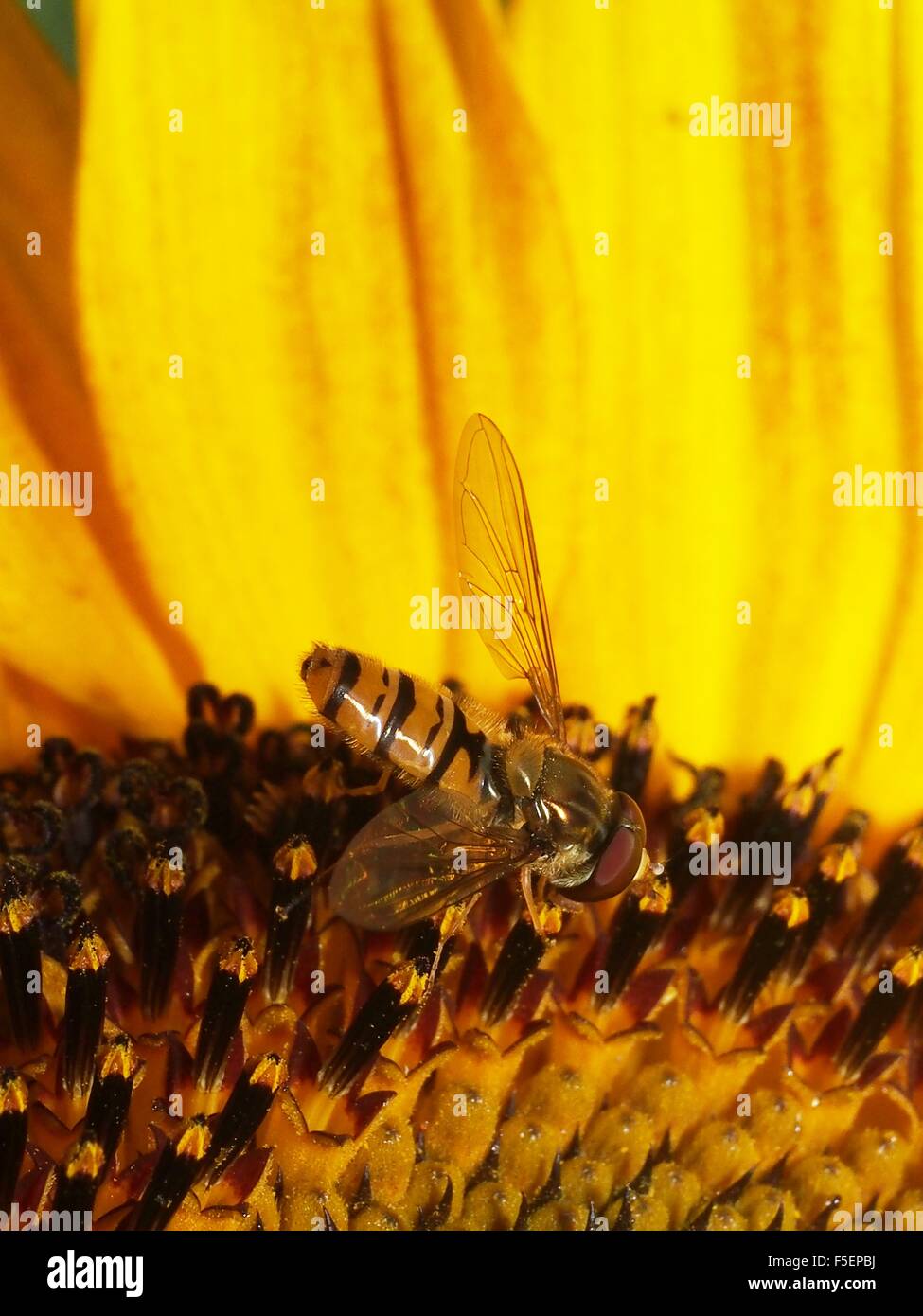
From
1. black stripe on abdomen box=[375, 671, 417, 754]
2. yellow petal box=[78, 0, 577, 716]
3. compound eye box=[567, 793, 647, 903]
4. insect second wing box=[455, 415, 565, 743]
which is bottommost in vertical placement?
compound eye box=[567, 793, 647, 903]

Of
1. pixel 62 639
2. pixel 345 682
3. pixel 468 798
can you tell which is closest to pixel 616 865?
pixel 468 798

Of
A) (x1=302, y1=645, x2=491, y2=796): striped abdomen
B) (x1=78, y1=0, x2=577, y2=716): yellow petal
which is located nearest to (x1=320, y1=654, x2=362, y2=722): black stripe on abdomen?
(x1=302, y1=645, x2=491, y2=796): striped abdomen

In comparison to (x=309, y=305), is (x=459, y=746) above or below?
below

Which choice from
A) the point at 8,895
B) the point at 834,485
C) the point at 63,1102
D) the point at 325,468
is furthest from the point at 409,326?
the point at 63,1102

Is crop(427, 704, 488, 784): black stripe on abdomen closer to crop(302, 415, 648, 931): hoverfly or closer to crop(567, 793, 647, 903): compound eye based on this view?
crop(302, 415, 648, 931): hoverfly

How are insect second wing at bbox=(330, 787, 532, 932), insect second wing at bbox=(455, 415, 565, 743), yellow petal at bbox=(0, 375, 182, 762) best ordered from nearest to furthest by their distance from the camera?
insect second wing at bbox=(330, 787, 532, 932), insect second wing at bbox=(455, 415, 565, 743), yellow petal at bbox=(0, 375, 182, 762)

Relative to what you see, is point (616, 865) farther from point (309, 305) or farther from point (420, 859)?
point (309, 305)

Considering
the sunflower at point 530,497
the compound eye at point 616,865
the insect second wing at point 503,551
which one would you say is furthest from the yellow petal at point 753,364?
the compound eye at point 616,865
